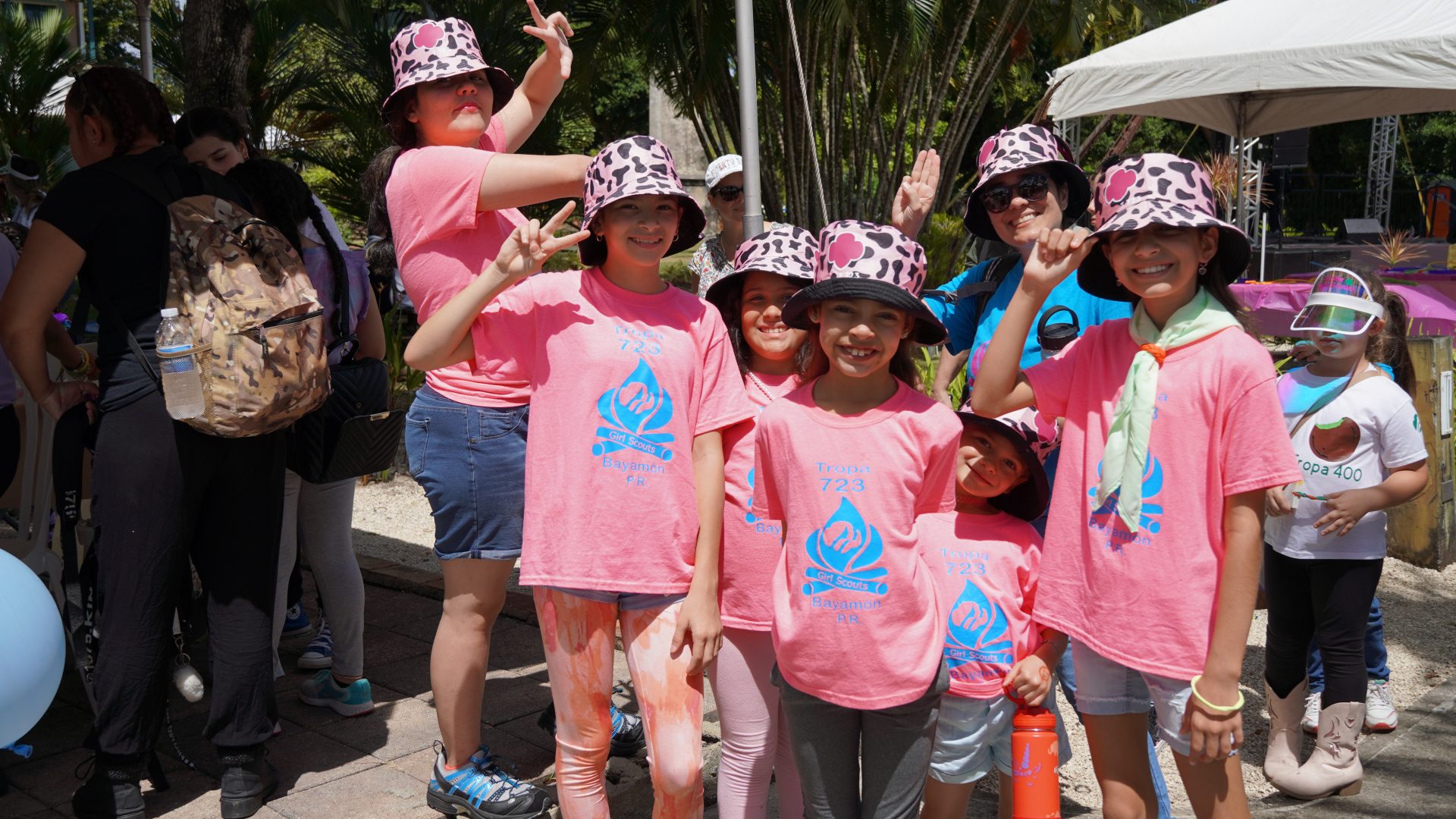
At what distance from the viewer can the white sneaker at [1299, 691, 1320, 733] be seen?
14.1 ft

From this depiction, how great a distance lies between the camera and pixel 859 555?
249 centimetres

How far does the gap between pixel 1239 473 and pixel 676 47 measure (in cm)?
1149

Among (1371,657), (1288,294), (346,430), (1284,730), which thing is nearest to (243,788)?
(346,430)

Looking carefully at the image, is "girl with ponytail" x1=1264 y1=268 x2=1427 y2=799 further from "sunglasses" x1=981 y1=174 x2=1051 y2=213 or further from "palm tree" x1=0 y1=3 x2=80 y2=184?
"palm tree" x1=0 y1=3 x2=80 y2=184

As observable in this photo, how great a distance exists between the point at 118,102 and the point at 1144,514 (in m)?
2.91

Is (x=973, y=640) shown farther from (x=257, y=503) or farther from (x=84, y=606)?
(x=84, y=606)

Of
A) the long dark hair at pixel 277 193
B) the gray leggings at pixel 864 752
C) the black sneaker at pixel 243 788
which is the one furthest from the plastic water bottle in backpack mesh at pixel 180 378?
the gray leggings at pixel 864 752

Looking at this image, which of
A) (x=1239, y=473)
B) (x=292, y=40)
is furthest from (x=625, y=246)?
(x=292, y=40)

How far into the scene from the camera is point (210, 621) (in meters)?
3.45

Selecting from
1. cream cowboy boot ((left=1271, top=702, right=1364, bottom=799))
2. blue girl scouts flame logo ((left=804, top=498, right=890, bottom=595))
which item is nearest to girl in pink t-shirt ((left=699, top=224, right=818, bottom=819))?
blue girl scouts flame logo ((left=804, top=498, right=890, bottom=595))

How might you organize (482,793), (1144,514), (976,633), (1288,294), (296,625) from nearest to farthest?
(1144,514)
(976,633)
(482,793)
(296,625)
(1288,294)

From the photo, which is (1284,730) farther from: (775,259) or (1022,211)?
(775,259)

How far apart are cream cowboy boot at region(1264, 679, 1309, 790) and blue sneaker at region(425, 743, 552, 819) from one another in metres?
2.39

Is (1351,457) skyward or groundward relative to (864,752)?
skyward
